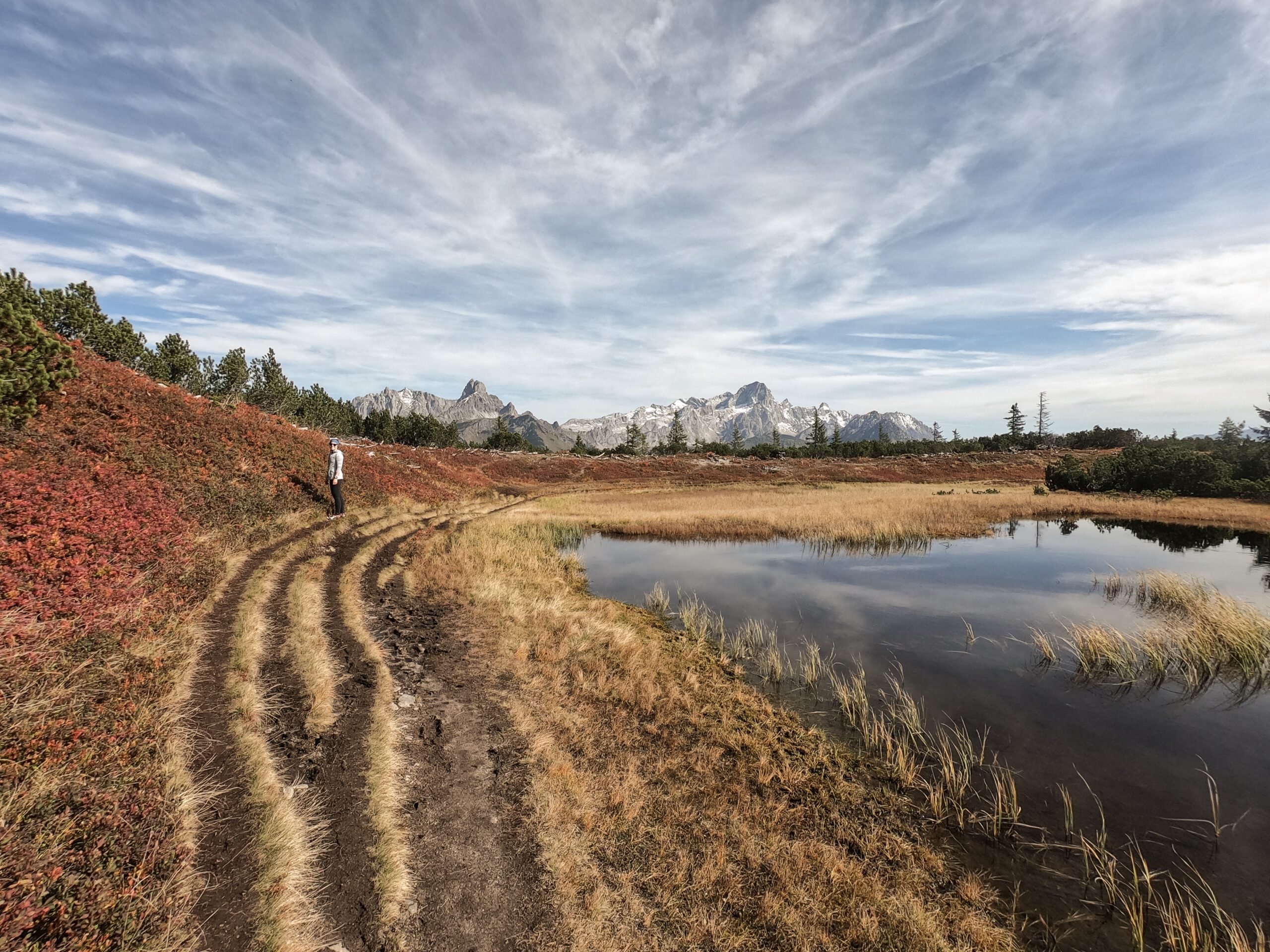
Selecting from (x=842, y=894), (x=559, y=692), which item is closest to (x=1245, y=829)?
(x=842, y=894)

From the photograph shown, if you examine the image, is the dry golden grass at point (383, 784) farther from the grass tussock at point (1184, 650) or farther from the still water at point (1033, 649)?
the grass tussock at point (1184, 650)

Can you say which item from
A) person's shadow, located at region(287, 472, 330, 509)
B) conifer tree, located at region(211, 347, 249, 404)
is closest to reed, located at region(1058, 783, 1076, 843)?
person's shadow, located at region(287, 472, 330, 509)

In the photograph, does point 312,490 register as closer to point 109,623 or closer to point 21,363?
point 21,363

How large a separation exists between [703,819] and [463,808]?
3861mm

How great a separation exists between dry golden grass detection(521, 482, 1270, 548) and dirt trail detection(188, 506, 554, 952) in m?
24.8

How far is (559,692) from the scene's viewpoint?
1148 centimetres

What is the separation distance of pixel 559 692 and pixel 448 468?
47994mm

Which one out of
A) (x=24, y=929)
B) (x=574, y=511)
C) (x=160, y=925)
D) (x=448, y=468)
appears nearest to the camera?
(x=24, y=929)

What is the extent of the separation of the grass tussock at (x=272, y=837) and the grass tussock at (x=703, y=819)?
2875mm

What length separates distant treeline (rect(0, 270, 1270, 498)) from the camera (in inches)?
555

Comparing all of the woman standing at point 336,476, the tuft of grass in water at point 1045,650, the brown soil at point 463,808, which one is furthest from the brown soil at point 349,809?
the tuft of grass in water at point 1045,650

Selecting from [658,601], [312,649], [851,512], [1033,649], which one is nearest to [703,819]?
[312,649]

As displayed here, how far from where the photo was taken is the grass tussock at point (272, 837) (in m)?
4.99

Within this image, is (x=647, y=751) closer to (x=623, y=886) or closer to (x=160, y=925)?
(x=623, y=886)
